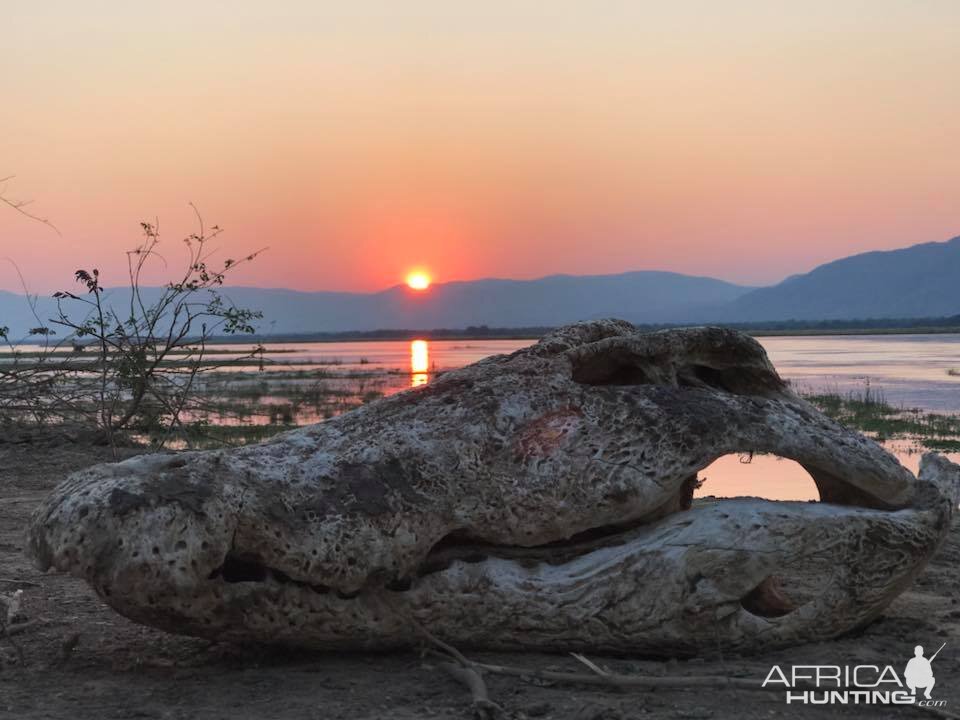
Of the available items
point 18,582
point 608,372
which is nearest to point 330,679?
point 608,372

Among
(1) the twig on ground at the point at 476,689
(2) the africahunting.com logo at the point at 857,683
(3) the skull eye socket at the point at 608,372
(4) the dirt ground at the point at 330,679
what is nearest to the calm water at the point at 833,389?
(3) the skull eye socket at the point at 608,372

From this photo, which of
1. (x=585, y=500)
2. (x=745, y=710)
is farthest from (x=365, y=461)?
(x=745, y=710)

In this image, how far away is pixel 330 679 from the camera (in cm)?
531

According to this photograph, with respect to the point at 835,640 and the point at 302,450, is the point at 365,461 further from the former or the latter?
the point at 835,640

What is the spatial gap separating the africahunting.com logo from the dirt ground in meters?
0.07

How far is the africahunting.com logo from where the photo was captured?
5.14m

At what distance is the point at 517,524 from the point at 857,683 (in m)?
1.94

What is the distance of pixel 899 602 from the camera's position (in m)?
7.16

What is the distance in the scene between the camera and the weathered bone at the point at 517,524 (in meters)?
5.14

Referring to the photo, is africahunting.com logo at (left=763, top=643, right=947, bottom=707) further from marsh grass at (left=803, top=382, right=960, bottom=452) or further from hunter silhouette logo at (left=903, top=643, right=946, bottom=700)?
marsh grass at (left=803, top=382, right=960, bottom=452)

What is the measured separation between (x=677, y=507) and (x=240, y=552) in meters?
2.70

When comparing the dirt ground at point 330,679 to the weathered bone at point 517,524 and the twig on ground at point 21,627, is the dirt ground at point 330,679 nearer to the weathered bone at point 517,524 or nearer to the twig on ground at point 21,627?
the twig on ground at point 21,627

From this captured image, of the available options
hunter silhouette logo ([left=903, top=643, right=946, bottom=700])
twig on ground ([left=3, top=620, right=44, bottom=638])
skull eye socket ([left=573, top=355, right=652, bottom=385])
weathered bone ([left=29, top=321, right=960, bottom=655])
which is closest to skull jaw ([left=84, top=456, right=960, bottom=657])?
weathered bone ([left=29, top=321, right=960, bottom=655])

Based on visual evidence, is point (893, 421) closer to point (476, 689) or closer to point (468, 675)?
point (468, 675)
